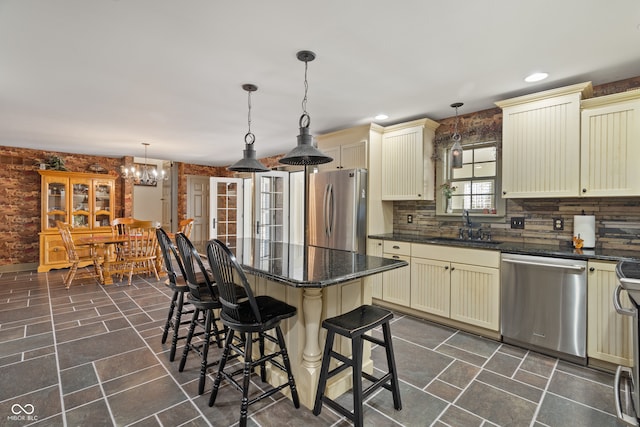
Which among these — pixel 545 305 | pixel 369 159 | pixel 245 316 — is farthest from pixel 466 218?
pixel 245 316

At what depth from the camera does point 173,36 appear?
2123 mm

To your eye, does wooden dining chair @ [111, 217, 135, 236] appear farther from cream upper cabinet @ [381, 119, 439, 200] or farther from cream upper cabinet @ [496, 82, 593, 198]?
cream upper cabinet @ [496, 82, 593, 198]

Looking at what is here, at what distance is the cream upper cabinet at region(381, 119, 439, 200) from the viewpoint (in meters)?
3.79

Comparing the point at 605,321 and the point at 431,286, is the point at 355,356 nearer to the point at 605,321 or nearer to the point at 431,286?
the point at 431,286

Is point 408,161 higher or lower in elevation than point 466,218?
higher

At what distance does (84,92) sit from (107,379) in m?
2.66

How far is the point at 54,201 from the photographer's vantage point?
604 centimetres

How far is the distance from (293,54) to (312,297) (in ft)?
5.76

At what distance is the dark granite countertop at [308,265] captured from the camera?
1647mm

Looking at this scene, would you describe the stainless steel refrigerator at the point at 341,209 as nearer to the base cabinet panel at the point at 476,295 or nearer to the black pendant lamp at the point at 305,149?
the base cabinet panel at the point at 476,295

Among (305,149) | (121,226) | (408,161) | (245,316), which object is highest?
(408,161)

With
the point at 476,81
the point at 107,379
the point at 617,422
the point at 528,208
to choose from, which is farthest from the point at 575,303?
the point at 107,379

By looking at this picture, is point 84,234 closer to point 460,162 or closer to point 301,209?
point 301,209

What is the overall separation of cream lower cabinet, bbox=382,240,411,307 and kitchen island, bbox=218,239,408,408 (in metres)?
1.43
